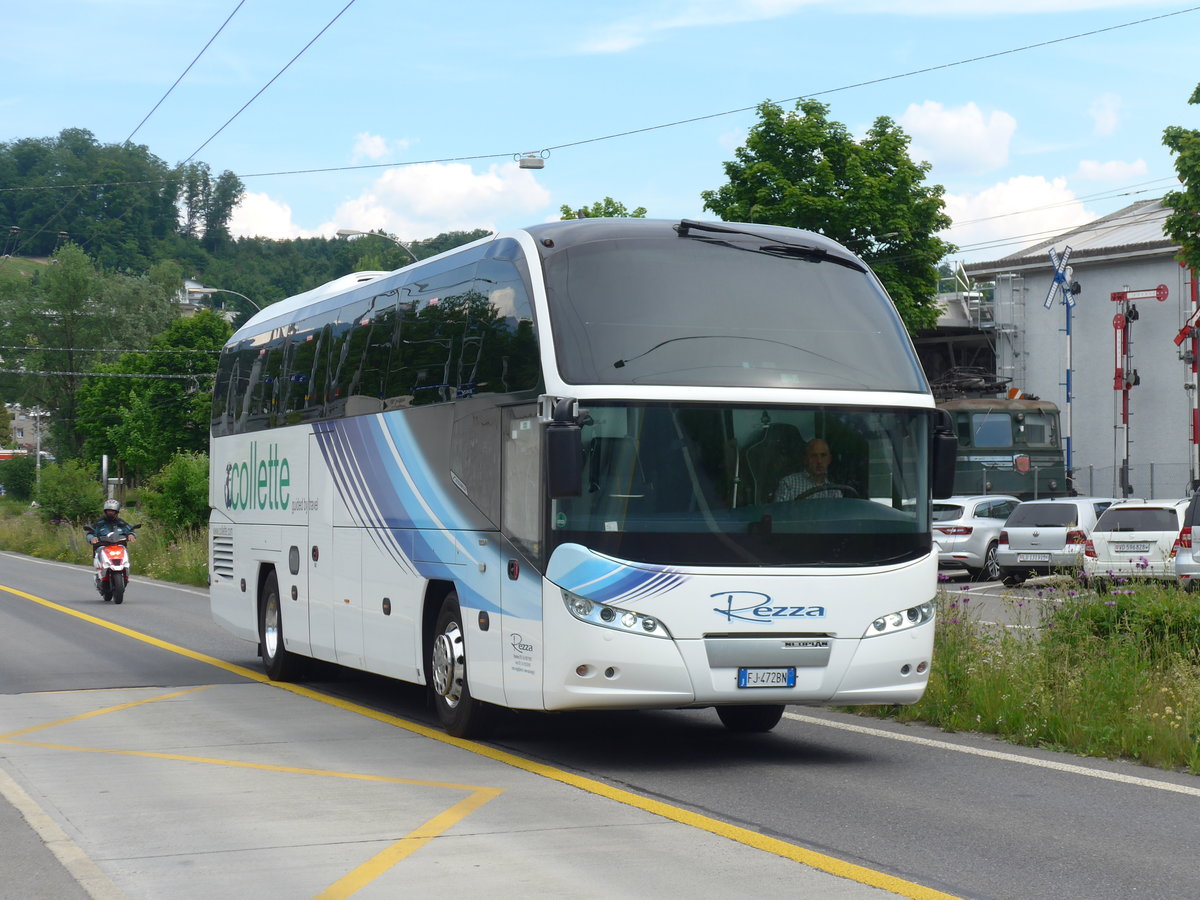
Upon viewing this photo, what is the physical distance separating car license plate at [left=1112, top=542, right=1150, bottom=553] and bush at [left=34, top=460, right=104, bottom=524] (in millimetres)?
39529

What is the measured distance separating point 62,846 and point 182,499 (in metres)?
34.1

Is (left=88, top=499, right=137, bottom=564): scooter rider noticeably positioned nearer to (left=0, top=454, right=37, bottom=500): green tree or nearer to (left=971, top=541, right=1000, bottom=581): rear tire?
(left=971, top=541, right=1000, bottom=581): rear tire

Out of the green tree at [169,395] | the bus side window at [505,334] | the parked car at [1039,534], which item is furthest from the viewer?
the green tree at [169,395]

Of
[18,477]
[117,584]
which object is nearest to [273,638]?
[117,584]

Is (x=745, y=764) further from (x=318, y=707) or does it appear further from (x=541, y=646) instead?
(x=318, y=707)

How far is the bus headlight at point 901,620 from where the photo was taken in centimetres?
1012

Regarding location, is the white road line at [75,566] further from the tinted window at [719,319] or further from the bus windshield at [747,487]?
the bus windshield at [747,487]

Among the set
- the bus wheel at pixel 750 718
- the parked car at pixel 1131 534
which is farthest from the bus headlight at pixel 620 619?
the parked car at pixel 1131 534

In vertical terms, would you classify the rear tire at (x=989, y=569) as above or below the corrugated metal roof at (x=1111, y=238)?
below

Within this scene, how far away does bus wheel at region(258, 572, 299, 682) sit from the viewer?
15.6 metres

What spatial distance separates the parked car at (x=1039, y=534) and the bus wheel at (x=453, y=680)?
2074cm

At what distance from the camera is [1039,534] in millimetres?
30734

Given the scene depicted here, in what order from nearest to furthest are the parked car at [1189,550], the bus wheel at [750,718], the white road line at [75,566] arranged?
1. the bus wheel at [750,718]
2. the parked car at [1189,550]
3. the white road line at [75,566]

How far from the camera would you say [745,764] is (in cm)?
1030
